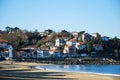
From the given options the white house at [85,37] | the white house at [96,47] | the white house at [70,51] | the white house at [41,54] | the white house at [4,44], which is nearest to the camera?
the white house at [70,51]

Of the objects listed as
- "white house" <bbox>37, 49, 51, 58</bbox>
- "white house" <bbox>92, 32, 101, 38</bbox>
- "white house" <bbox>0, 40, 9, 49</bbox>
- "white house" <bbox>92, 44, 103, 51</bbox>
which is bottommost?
"white house" <bbox>37, 49, 51, 58</bbox>

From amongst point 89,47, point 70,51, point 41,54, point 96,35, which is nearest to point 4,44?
point 41,54

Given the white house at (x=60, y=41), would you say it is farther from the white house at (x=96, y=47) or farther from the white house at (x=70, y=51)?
the white house at (x=96, y=47)

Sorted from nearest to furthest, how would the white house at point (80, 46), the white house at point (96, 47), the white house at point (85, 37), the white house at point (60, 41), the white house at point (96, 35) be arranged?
the white house at point (80, 46) → the white house at point (96, 47) → the white house at point (85, 37) → the white house at point (60, 41) → the white house at point (96, 35)

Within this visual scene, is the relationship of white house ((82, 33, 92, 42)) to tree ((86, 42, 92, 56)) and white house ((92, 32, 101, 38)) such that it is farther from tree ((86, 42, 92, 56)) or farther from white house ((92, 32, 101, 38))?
white house ((92, 32, 101, 38))

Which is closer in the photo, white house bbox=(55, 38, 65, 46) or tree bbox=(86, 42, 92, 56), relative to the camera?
tree bbox=(86, 42, 92, 56)

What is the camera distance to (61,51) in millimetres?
80000

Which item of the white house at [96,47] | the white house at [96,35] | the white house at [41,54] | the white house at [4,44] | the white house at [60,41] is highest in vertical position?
the white house at [96,35]

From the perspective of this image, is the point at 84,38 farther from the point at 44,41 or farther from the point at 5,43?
the point at 5,43

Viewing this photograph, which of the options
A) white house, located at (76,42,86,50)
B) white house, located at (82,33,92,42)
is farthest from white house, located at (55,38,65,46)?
white house, located at (76,42,86,50)

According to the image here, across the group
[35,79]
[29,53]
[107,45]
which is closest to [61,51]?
[29,53]

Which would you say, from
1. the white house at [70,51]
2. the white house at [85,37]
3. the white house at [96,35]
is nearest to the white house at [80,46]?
the white house at [70,51]

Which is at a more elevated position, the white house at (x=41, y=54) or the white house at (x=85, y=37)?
the white house at (x=85, y=37)

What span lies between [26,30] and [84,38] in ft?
64.3
